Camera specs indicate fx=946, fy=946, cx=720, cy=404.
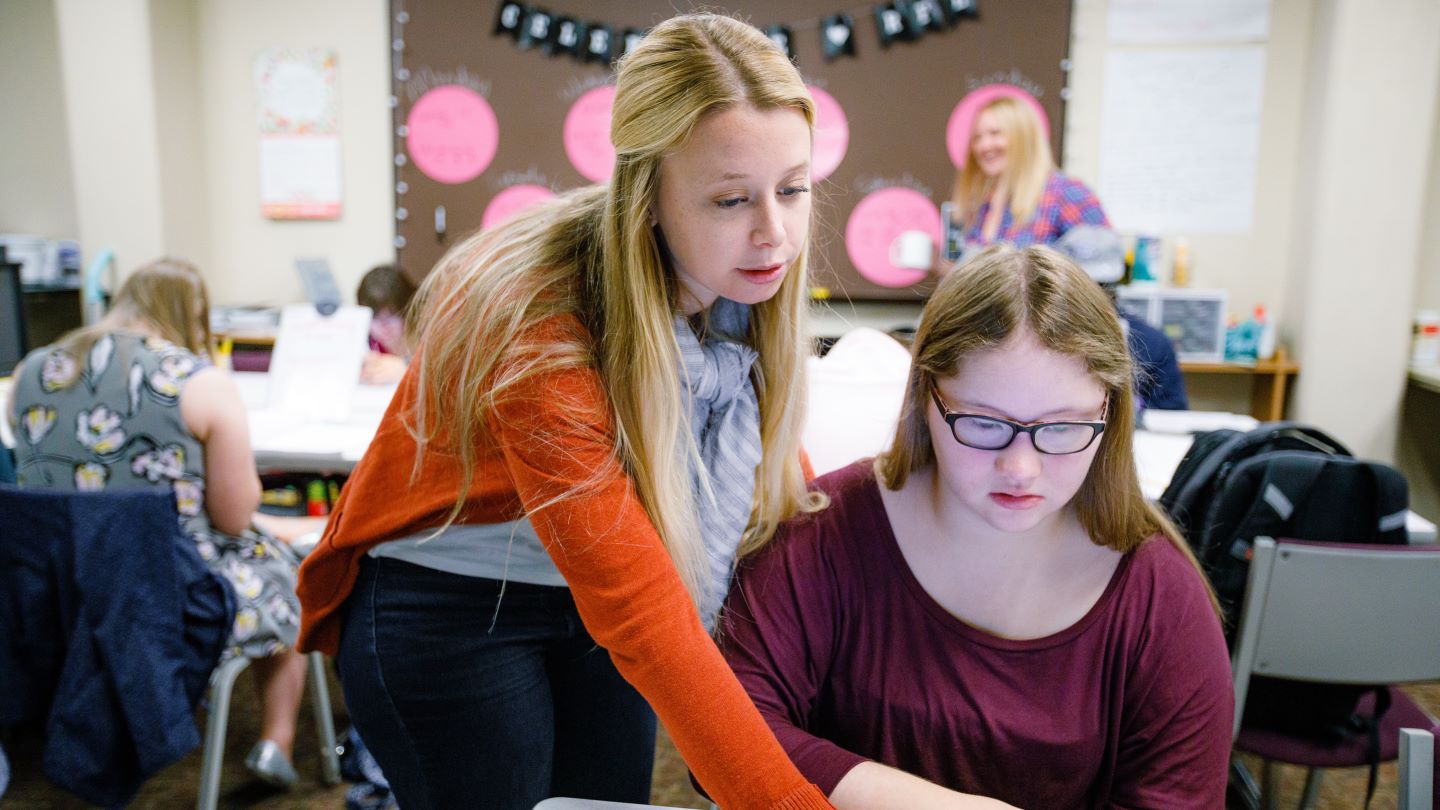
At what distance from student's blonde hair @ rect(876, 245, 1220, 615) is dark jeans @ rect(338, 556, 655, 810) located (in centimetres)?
46

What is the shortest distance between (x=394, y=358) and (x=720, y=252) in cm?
254

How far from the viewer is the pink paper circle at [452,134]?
14.3 feet

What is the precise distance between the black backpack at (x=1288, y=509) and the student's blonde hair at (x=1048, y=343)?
547 mm

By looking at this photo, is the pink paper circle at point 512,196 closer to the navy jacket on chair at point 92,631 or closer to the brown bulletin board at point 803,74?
the brown bulletin board at point 803,74

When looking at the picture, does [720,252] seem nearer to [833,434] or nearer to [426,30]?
[833,434]

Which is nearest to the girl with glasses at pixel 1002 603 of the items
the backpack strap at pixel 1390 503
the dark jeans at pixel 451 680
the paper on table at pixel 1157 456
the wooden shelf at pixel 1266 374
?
the dark jeans at pixel 451 680

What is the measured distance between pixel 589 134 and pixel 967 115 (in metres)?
1.68

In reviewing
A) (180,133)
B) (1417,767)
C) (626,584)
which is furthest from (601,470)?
(180,133)

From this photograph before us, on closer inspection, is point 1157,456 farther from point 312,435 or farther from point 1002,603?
point 312,435

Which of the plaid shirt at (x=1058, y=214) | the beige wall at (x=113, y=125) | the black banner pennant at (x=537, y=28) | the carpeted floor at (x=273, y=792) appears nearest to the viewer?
the carpeted floor at (x=273, y=792)

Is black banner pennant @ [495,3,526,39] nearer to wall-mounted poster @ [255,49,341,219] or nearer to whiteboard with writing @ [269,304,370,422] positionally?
wall-mounted poster @ [255,49,341,219]

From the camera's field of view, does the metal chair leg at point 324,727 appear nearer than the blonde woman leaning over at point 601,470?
No

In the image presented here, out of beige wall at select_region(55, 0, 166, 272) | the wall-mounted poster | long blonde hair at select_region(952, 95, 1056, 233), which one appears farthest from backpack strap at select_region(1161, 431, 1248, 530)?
beige wall at select_region(55, 0, 166, 272)

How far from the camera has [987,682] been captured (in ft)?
3.14
